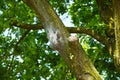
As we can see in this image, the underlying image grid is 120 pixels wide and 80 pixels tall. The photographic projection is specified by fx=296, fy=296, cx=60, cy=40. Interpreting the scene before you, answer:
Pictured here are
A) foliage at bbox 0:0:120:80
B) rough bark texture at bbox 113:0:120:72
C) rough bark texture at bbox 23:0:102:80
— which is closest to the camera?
rough bark texture at bbox 23:0:102:80

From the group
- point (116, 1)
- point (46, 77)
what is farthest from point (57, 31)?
point (46, 77)

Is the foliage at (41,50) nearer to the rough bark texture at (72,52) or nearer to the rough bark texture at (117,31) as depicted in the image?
the rough bark texture at (117,31)

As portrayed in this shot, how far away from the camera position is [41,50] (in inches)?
352

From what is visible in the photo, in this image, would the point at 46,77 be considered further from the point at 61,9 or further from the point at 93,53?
the point at 61,9

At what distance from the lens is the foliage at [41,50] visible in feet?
23.3

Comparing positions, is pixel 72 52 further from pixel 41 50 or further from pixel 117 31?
pixel 41 50

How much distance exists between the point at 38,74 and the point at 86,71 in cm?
398

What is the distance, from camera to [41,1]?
15.1 feet

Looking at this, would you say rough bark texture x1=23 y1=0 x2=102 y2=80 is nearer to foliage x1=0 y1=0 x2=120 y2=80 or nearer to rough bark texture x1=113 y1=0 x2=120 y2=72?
rough bark texture x1=113 y1=0 x2=120 y2=72

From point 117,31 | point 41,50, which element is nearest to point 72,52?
point 117,31

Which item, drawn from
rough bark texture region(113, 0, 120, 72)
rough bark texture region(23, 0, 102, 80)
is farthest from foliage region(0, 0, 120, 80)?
rough bark texture region(23, 0, 102, 80)

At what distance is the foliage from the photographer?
7.10m

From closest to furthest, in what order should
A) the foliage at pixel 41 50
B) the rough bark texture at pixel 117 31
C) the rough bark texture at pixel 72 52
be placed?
1. the rough bark texture at pixel 72 52
2. the rough bark texture at pixel 117 31
3. the foliage at pixel 41 50

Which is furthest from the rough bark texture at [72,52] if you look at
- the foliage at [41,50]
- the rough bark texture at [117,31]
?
the foliage at [41,50]
